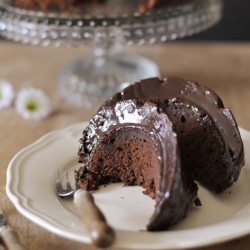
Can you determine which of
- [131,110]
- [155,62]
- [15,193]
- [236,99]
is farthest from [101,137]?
[155,62]

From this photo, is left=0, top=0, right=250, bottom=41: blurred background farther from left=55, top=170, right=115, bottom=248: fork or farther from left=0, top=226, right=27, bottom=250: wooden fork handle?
left=0, top=226, right=27, bottom=250: wooden fork handle

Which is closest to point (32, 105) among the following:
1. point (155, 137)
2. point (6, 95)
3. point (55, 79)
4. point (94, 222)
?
point (6, 95)

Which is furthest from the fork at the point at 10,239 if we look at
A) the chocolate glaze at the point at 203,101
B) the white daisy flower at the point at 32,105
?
the white daisy flower at the point at 32,105

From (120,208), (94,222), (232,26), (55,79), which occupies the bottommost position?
(232,26)

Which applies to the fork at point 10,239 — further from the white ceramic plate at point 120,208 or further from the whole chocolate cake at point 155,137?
the whole chocolate cake at point 155,137

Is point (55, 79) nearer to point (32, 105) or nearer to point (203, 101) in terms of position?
point (32, 105)

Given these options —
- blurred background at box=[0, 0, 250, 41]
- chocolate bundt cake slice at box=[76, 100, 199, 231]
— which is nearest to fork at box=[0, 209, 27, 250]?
chocolate bundt cake slice at box=[76, 100, 199, 231]

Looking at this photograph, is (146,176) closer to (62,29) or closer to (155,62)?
(62,29)
